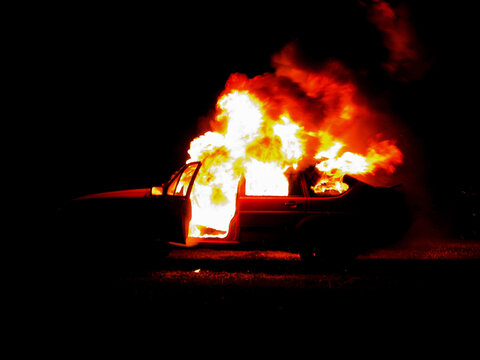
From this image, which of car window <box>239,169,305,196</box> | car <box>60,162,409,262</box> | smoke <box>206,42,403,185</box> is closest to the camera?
car <box>60,162,409,262</box>

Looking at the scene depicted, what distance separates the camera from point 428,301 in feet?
17.4

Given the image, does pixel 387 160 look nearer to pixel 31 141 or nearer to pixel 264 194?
pixel 264 194

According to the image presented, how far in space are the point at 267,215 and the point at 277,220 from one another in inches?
7.0

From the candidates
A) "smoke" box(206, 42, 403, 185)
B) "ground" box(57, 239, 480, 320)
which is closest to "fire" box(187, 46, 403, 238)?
"smoke" box(206, 42, 403, 185)

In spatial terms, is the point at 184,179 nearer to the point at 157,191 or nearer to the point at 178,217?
the point at 157,191

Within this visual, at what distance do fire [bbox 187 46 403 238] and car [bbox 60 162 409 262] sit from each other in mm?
179

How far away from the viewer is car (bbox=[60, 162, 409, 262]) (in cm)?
721

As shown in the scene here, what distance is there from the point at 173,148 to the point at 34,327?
1815 cm

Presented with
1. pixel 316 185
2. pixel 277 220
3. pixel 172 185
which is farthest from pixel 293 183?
pixel 172 185

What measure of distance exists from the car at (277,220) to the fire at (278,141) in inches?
7.0

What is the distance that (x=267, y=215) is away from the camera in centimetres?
728

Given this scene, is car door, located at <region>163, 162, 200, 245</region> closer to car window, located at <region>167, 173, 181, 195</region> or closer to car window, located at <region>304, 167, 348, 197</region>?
car window, located at <region>167, 173, 181, 195</region>

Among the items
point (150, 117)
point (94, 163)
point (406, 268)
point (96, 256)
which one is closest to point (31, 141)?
point (94, 163)

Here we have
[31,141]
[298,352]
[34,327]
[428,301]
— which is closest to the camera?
[298,352]
